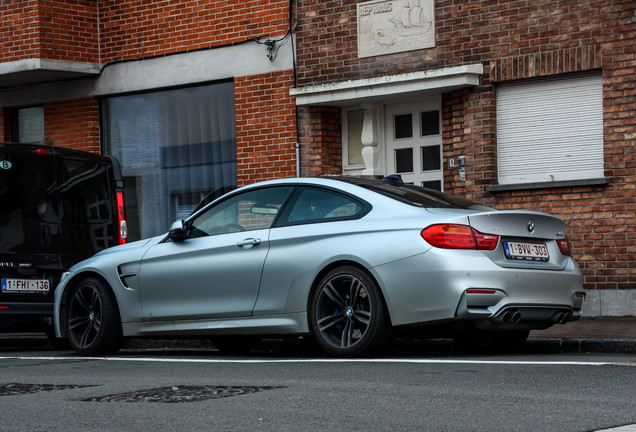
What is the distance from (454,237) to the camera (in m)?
7.99

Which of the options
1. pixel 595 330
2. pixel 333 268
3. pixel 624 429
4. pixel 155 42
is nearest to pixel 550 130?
pixel 595 330

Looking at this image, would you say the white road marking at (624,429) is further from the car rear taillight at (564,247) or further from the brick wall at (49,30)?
the brick wall at (49,30)

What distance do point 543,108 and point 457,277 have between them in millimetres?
6404

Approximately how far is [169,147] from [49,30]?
8.21 ft

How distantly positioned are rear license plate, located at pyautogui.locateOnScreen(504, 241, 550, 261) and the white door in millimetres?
6360

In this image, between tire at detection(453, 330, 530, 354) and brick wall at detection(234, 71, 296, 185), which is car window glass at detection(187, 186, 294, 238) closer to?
tire at detection(453, 330, 530, 354)

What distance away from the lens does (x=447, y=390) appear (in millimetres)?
6242

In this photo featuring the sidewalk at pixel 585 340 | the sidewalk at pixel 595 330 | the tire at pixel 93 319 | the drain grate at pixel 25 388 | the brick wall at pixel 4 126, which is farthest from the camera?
the brick wall at pixel 4 126

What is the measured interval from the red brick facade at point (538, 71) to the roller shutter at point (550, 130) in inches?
7.1

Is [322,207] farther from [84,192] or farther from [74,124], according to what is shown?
[74,124]

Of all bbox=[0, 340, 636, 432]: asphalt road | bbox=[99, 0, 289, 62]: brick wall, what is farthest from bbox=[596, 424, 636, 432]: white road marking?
bbox=[99, 0, 289, 62]: brick wall

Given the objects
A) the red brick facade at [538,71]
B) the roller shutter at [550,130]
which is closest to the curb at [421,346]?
the red brick facade at [538,71]

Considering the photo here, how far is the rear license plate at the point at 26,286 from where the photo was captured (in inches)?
439

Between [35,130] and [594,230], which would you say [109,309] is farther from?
[35,130]
